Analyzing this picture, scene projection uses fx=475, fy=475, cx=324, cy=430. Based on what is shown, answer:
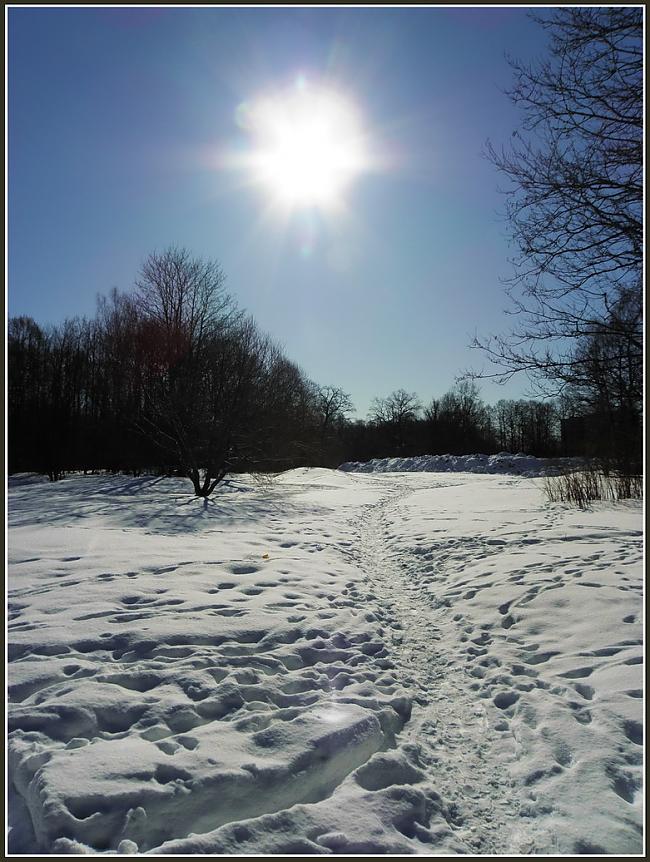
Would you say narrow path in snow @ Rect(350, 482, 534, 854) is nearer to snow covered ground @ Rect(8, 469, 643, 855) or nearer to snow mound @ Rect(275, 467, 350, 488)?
snow covered ground @ Rect(8, 469, 643, 855)

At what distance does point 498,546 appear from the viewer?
27.0ft

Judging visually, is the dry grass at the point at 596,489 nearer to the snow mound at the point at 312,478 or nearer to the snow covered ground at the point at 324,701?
the snow covered ground at the point at 324,701

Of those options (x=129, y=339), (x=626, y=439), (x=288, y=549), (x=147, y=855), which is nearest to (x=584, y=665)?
(x=147, y=855)

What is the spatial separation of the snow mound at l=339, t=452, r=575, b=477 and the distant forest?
15.3ft

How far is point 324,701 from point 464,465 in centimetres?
3987

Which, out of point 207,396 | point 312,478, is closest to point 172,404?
point 207,396

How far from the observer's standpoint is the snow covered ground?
94.7 inches

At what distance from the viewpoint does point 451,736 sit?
328 centimetres

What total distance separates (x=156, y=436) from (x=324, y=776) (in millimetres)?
20711

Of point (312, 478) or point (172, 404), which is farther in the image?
point (312, 478)

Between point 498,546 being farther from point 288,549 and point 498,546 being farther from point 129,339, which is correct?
point 129,339

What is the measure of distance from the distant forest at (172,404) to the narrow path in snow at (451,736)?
4900mm

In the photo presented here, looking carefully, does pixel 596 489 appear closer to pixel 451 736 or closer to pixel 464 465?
→ pixel 451 736

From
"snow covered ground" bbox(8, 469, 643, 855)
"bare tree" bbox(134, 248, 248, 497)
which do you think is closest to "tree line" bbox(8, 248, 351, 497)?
"bare tree" bbox(134, 248, 248, 497)
